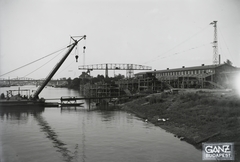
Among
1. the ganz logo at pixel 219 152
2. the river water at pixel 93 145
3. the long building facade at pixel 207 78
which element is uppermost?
the long building facade at pixel 207 78

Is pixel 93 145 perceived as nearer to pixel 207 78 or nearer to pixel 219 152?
pixel 219 152

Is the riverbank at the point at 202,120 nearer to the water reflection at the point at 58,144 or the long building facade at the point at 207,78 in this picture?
the water reflection at the point at 58,144

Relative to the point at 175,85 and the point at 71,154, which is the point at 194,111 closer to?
the point at 71,154

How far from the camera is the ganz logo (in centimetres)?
1530

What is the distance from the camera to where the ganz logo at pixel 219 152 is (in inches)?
602

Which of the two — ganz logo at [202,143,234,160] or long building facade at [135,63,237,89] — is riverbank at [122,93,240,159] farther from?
long building facade at [135,63,237,89]

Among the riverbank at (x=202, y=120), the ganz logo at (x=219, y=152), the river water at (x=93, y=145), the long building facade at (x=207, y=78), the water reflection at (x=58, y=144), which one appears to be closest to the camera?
the ganz logo at (x=219, y=152)

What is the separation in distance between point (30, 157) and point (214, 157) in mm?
14042

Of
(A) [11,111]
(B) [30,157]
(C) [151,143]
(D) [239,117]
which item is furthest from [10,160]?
(A) [11,111]

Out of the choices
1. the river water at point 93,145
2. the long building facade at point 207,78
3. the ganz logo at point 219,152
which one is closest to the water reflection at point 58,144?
the river water at point 93,145

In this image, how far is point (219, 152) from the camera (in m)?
15.8

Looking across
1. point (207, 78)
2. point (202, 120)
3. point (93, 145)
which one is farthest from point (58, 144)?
point (207, 78)

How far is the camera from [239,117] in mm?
20922

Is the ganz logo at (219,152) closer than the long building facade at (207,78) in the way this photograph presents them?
Yes
